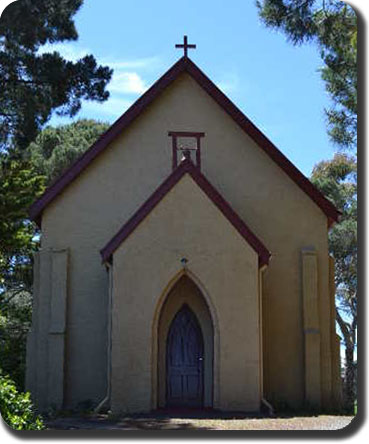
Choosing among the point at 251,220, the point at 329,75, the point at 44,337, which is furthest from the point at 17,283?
the point at 329,75

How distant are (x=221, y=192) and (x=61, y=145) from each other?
1712cm

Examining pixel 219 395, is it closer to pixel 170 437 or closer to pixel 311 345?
pixel 311 345

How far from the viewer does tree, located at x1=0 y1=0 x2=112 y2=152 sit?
1922 centimetres

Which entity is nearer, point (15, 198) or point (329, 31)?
point (329, 31)

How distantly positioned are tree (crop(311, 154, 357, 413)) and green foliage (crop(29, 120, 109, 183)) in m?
10.4

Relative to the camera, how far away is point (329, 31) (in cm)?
1570

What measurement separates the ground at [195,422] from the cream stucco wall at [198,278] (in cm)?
105

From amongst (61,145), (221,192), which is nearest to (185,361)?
(221,192)

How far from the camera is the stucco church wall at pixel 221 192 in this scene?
18.8 meters

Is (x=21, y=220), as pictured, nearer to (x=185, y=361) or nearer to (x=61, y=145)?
(x=185, y=361)

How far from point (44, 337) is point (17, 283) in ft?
40.8

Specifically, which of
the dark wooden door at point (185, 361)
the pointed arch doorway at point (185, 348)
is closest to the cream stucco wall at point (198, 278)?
the pointed arch doorway at point (185, 348)

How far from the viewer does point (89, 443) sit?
1092cm

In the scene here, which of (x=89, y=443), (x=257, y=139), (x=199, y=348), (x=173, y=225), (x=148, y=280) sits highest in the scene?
(x=257, y=139)
